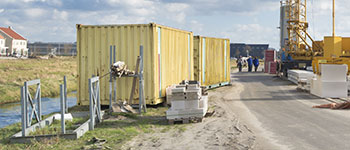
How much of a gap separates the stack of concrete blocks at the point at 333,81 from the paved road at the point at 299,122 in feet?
1.93

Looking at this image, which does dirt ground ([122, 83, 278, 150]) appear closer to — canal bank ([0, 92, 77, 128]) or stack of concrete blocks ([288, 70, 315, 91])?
canal bank ([0, 92, 77, 128])

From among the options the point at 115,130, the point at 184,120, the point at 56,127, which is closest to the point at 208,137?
the point at 184,120

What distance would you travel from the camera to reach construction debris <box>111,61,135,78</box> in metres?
13.3

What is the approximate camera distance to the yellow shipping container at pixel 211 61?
Answer: 20.7m

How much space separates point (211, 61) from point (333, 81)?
652 centimetres

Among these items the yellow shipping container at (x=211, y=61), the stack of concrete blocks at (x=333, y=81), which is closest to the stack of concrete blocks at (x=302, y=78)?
the stack of concrete blocks at (x=333, y=81)

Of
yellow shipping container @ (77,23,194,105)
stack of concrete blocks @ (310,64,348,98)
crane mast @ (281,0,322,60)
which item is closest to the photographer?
yellow shipping container @ (77,23,194,105)

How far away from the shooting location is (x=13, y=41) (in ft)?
338

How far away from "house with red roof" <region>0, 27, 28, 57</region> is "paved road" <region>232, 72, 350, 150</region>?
9078cm

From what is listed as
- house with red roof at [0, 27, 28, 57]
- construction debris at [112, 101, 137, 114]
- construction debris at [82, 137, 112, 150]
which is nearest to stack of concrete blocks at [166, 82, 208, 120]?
construction debris at [112, 101, 137, 114]

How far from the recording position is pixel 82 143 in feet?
30.6

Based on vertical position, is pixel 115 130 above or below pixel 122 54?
below

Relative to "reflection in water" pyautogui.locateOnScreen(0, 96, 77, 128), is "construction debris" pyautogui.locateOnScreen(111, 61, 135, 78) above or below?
above

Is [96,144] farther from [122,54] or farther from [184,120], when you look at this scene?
[122,54]
